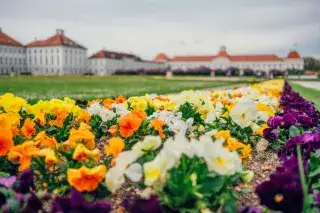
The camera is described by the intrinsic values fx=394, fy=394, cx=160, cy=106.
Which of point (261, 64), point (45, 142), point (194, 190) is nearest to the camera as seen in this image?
point (194, 190)

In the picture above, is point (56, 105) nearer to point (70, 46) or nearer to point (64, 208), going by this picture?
point (64, 208)

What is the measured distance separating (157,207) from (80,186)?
54 cm

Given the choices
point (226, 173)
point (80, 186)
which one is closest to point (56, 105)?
point (80, 186)

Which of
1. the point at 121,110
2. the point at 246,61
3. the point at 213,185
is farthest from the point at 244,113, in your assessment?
the point at 246,61

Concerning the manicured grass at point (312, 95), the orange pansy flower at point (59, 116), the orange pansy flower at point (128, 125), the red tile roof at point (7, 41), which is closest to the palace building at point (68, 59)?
the red tile roof at point (7, 41)

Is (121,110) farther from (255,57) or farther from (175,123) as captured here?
(255,57)

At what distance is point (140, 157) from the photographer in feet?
7.70

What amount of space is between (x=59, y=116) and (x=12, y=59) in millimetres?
105754

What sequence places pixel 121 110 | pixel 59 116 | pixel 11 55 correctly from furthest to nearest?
pixel 11 55, pixel 121 110, pixel 59 116

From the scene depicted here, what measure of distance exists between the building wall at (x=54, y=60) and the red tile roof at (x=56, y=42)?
0.85 metres

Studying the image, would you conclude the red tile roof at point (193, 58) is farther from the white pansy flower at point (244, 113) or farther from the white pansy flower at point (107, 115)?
the white pansy flower at point (244, 113)

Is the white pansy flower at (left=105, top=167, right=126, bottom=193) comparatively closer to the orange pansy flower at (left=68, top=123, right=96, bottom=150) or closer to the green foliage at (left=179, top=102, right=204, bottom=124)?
the orange pansy flower at (left=68, top=123, right=96, bottom=150)

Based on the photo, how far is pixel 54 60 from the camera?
10306 cm

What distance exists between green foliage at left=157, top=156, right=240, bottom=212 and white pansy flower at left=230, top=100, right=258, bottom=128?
4.77 ft
